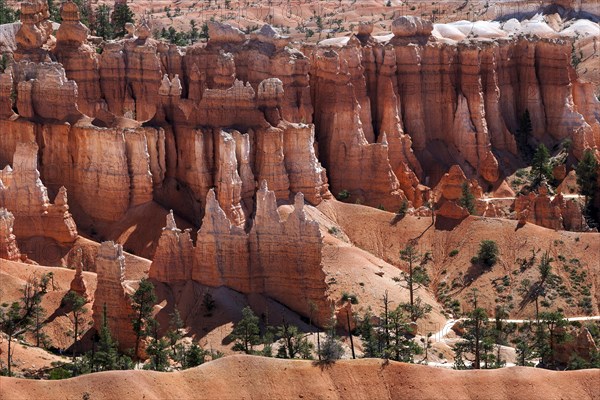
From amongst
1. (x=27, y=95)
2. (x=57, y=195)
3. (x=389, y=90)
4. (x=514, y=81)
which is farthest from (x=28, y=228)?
(x=514, y=81)

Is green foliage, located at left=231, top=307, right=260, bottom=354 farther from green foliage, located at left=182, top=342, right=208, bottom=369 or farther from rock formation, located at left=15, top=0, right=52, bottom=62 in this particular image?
rock formation, located at left=15, top=0, right=52, bottom=62

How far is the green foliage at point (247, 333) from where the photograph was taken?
79.9m

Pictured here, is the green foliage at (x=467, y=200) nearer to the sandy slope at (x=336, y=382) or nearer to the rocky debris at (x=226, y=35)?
the rocky debris at (x=226, y=35)

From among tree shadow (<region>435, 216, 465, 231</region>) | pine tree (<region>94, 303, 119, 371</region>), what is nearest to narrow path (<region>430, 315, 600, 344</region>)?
tree shadow (<region>435, 216, 465, 231</region>)

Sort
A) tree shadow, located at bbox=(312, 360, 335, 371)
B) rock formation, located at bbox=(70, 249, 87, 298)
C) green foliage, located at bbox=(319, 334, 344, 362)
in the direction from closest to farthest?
tree shadow, located at bbox=(312, 360, 335, 371)
green foliage, located at bbox=(319, 334, 344, 362)
rock formation, located at bbox=(70, 249, 87, 298)

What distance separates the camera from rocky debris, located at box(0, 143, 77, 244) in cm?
9194

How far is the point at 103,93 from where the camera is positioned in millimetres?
110375

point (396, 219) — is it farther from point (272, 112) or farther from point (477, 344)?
point (477, 344)

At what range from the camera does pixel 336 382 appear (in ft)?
236

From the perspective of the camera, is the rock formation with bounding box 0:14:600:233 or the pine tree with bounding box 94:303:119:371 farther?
the rock formation with bounding box 0:14:600:233

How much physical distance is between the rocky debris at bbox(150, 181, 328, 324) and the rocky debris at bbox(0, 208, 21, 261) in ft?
26.2

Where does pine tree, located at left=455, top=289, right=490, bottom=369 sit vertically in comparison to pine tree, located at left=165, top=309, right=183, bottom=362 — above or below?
below

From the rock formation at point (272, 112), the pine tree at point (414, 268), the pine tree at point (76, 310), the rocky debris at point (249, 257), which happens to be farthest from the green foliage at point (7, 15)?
the pine tree at point (76, 310)

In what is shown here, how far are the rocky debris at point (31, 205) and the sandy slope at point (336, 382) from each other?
2325cm
